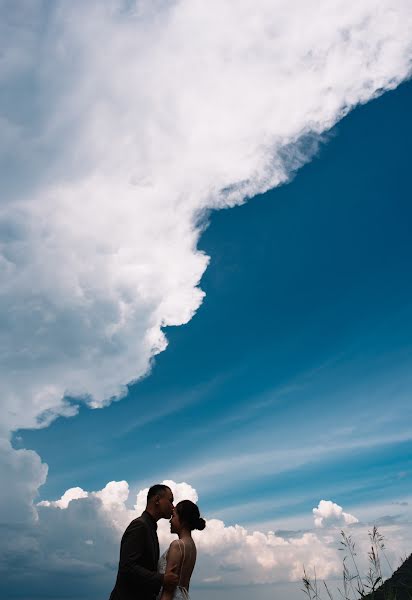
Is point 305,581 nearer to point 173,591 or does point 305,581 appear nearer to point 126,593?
point 173,591

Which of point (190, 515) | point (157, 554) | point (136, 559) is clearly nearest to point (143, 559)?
point (136, 559)

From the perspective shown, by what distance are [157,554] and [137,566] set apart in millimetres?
592

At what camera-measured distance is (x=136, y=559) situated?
684cm

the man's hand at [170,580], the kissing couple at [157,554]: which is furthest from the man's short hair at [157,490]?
the man's hand at [170,580]

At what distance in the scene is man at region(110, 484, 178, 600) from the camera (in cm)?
677

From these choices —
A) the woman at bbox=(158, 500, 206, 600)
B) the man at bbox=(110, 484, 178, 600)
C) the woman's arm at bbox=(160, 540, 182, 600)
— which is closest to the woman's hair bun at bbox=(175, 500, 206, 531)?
the woman at bbox=(158, 500, 206, 600)

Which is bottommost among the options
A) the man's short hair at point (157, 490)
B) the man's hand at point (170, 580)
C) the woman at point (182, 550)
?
the man's hand at point (170, 580)

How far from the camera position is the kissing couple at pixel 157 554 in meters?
6.79

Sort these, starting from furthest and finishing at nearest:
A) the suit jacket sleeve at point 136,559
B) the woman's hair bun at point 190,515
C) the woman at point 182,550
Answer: the woman's hair bun at point 190,515 < the woman at point 182,550 < the suit jacket sleeve at point 136,559

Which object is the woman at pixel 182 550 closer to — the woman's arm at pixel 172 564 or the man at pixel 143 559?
the woman's arm at pixel 172 564

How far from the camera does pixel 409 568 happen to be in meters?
31.4

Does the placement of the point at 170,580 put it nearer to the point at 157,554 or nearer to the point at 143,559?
the point at 143,559

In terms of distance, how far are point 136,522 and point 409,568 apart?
30735 mm

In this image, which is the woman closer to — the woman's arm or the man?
the woman's arm
